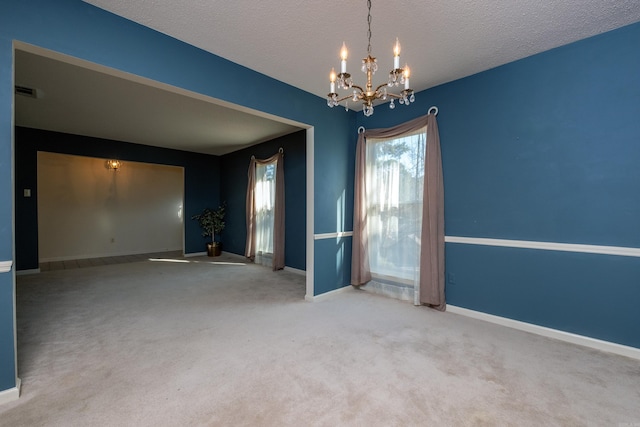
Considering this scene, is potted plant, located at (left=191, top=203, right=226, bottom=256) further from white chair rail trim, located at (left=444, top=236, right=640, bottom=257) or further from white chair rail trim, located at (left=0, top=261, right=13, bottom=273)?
white chair rail trim, located at (left=444, top=236, right=640, bottom=257)

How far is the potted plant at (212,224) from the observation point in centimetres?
688

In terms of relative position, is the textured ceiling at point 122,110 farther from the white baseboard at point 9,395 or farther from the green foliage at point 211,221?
the white baseboard at point 9,395

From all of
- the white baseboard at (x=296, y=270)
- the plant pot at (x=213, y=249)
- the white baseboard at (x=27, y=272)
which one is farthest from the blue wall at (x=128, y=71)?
the white baseboard at (x=27, y=272)

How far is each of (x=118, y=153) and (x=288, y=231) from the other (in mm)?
4068

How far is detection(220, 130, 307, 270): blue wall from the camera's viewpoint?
200 inches

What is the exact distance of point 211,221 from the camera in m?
6.95

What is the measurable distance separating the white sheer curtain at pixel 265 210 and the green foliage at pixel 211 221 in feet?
5.38

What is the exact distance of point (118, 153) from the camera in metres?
5.79

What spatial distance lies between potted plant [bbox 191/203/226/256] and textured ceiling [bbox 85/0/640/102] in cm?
494

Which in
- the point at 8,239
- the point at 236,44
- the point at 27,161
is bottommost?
the point at 8,239

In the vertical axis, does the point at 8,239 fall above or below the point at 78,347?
above

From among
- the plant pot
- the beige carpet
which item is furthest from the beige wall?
the beige carpet

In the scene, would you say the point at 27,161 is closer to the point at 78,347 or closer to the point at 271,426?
the point at 78,347

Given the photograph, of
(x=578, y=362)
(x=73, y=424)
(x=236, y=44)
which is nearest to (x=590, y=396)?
(x=578, y=362)
